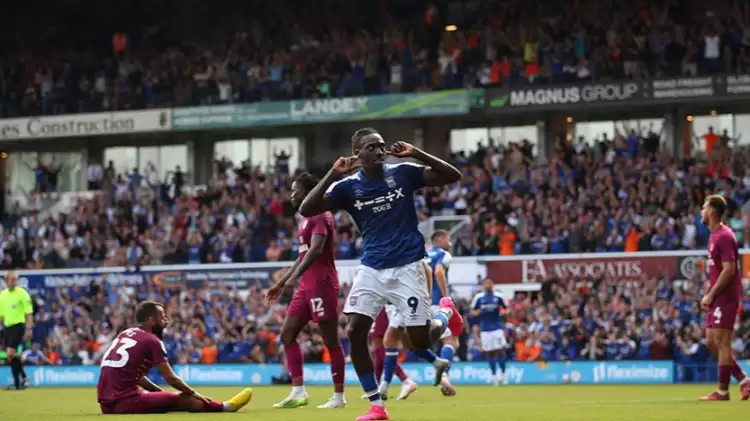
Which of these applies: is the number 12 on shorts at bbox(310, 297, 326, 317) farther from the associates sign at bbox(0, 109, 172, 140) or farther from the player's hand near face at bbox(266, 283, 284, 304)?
the associates sign at bbox(0, 109, 172, 140)

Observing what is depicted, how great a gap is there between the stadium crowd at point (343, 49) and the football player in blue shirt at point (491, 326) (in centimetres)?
1205

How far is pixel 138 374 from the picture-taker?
40.6 feet

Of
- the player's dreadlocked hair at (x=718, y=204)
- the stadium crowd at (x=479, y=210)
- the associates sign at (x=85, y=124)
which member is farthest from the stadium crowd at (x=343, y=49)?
the player's dreadlocked hair at (x=718, y=204)

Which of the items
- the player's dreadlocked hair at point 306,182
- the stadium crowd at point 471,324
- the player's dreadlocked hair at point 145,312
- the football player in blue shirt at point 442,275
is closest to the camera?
the player's dreadlocked hair at point 145,312

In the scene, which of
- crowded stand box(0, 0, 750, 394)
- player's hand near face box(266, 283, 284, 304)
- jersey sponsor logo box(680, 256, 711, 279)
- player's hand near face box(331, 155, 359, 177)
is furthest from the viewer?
crowded stand box(0, 0, 750, 394)

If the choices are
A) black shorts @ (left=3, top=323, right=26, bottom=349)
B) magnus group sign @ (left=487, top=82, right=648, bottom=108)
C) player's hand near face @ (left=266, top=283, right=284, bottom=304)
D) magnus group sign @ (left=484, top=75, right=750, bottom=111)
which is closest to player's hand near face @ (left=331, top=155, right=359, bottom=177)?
player's hand near face @ (left=266, top=283, right=284, bottom=304)

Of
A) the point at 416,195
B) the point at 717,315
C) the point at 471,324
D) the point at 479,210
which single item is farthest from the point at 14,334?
the point at 416,195

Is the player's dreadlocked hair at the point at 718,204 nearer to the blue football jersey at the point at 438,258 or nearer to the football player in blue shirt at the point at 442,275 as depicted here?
the football player in blue shirt at the point at 442,275

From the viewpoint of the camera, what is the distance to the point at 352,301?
11.1m

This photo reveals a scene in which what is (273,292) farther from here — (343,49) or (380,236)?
(343,49)

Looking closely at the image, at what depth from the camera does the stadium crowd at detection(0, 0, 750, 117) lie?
3666 cm

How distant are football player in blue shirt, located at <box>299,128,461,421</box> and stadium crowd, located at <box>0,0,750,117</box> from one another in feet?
85.1

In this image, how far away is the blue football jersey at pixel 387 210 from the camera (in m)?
11.1

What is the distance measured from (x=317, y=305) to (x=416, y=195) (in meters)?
22.8
